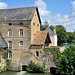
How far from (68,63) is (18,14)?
1371 centimetres

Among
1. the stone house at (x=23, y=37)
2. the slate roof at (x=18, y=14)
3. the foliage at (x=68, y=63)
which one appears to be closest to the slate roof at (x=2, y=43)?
the stone house at (x=23, y=37)

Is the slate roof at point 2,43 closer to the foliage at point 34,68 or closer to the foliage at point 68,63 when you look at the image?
the foliage at point 34,68

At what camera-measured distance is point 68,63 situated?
2259 cm

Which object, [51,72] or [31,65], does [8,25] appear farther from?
[51,72]

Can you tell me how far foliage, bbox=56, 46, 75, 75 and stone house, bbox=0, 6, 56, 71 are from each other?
13.1 feet

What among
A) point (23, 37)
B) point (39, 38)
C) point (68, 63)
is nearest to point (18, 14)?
point (23, 37)

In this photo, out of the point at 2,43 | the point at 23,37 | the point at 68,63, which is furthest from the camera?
the point at 2,43

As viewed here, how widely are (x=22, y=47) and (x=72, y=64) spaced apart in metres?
9.88

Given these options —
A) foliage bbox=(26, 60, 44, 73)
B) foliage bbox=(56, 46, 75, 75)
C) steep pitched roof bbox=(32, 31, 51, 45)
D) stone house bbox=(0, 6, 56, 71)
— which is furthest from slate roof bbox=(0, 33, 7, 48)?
foliage bbox=(56, 46, 75, 75)

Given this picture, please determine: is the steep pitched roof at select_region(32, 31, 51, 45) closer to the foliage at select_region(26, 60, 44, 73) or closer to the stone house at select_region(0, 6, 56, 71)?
the stone house at select_region(0, 6, 56, 71)

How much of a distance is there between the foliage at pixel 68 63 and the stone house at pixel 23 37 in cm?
400

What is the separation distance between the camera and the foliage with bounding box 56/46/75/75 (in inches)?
879

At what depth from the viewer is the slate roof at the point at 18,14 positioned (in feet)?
90.0

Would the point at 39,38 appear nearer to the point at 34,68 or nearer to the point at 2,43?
the point at 34,68
